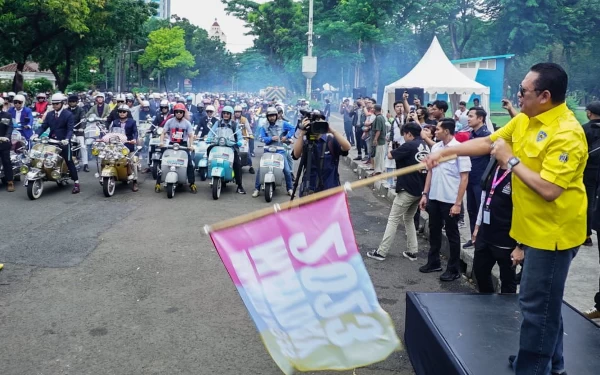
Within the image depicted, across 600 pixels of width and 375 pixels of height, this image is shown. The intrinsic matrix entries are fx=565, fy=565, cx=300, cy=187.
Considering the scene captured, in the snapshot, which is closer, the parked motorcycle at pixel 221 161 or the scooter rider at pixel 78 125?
the parked motorcycle at pixel 221 161

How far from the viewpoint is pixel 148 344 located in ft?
15.0

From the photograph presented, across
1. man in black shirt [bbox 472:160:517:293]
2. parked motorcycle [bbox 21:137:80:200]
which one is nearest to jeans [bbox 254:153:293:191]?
parked motorcycle [bbox 21:137:80:200]

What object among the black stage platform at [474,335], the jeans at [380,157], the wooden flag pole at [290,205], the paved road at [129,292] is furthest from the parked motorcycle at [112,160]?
the wooden flag pole at [290,205]

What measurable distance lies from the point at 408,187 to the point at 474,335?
3.31 metres

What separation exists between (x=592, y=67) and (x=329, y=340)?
5142 cm

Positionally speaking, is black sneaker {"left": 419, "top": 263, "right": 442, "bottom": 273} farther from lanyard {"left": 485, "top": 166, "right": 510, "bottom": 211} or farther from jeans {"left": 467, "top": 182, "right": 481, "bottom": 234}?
lanyard {"left": 485, "top": 166, "right": 510, "bottom": 211}

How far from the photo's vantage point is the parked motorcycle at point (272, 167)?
10.9 meters

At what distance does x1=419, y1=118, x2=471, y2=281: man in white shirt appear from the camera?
20.5 ft

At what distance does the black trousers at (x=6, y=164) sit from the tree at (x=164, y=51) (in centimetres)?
5579

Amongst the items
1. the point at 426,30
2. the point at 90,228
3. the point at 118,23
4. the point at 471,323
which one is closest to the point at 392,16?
the point at 426,30

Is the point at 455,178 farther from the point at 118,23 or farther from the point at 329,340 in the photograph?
the point at 118,23

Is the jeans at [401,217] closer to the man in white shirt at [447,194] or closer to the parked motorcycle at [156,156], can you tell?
the man in white shirt at [447,194]

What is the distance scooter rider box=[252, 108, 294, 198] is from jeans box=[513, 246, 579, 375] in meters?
8.37

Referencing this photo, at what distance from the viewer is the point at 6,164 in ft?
35.8
